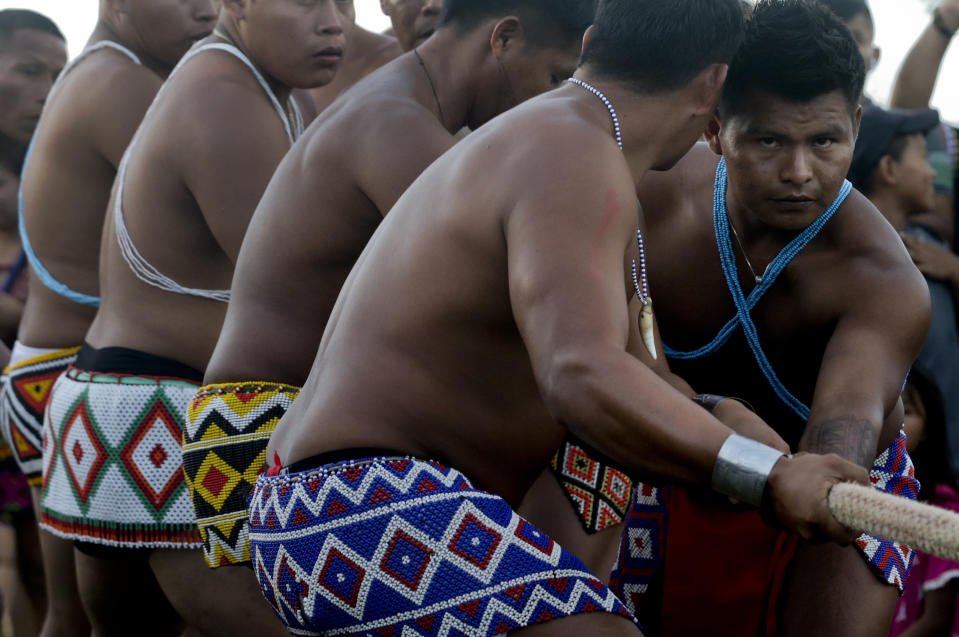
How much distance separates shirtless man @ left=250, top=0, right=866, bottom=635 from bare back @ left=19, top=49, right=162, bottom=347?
1.52 meters

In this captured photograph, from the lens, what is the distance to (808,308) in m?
3.05

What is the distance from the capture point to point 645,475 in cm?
211

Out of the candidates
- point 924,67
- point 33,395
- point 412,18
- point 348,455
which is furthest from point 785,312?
point 924,67

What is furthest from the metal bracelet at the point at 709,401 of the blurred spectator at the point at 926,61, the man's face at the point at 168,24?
the blurred spectator at the point at 926,61

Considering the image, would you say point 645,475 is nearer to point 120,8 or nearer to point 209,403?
point 209,403

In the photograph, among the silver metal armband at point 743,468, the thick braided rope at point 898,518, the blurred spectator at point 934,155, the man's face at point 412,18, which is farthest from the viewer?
the blurred spectator at point 934,155

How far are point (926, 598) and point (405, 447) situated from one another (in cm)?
294

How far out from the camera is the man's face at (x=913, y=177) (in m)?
4.35

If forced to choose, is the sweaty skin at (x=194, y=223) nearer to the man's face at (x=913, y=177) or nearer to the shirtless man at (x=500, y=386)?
the shirtless man at (x=500, y=386)

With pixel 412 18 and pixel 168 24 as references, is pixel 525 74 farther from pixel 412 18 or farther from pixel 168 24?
pixel 168 24

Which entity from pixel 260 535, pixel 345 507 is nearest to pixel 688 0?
pixel 345 507

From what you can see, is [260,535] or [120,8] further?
[120,8]

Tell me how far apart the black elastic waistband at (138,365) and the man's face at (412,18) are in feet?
4.75

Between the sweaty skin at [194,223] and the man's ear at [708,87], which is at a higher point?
the man's ear at [708,87]
